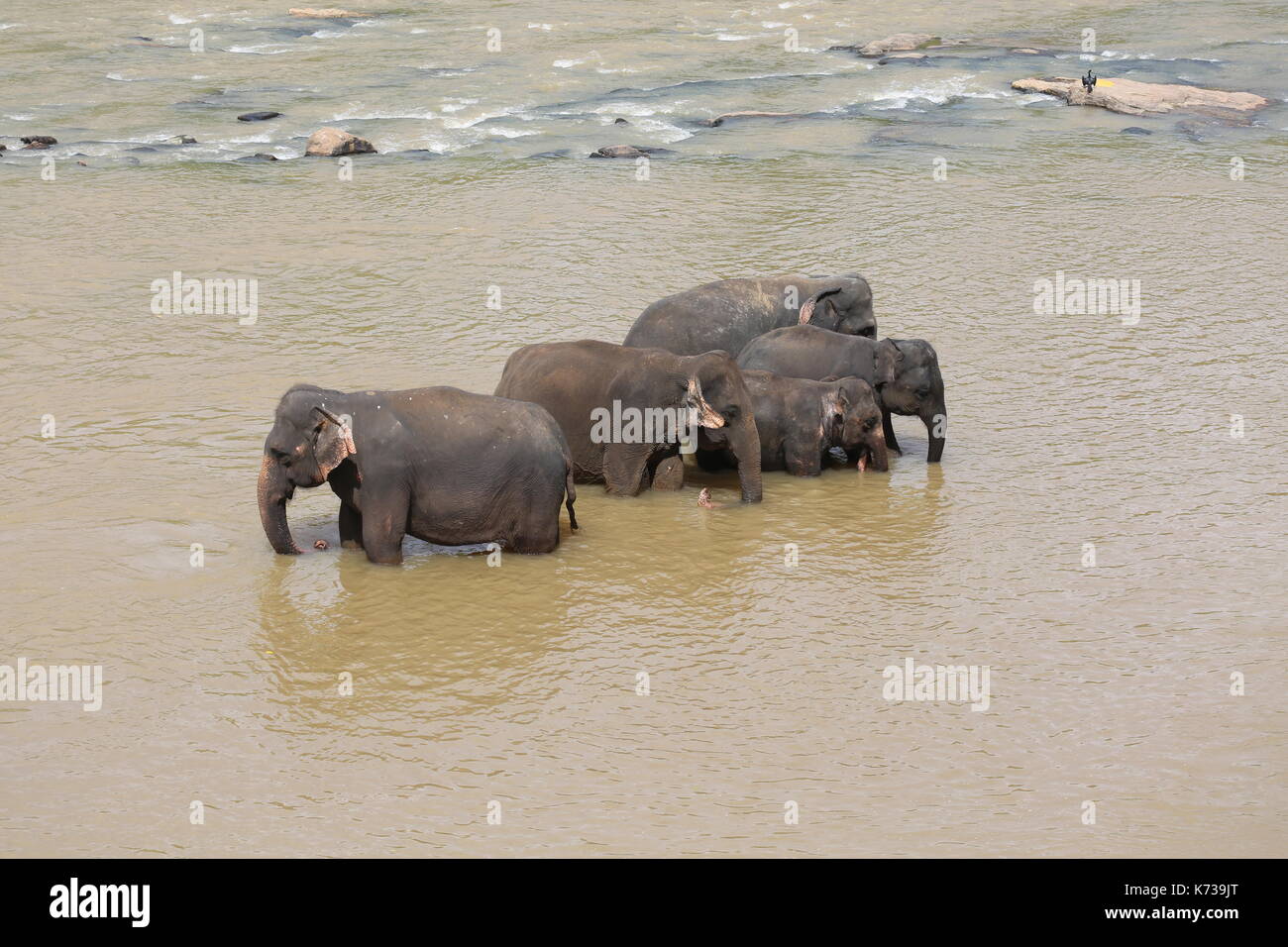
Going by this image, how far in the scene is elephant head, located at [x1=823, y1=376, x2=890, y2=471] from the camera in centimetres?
1259

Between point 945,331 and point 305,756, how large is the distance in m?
9.44

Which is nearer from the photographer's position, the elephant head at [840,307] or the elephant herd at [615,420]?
the elephant herd at [615,420]

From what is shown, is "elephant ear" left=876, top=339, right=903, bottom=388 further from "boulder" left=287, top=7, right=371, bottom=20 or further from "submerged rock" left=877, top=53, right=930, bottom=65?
"boulder" left=287, top=7, right=371, bottom=20

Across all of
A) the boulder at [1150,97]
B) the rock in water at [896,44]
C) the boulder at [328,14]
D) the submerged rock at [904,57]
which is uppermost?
the boulder at [328,14]

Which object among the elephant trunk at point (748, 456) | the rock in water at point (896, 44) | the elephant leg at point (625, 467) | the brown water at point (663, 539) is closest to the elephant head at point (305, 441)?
the brown water at point (663, 539)

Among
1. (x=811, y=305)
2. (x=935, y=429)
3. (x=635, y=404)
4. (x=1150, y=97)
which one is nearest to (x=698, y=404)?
(x=635, y=404)

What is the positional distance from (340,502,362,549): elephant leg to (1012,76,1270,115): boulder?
18722 millimetres

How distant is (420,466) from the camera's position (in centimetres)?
1067

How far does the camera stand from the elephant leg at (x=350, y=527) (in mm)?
11102

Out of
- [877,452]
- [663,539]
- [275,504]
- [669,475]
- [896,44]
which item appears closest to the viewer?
[275,504]

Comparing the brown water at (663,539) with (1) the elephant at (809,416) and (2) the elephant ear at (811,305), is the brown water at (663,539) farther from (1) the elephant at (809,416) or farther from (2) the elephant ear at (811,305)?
(2) the elephant ear at (811,305)

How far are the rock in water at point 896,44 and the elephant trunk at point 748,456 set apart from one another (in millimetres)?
21018

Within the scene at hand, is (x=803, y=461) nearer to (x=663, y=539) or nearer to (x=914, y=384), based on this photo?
(x=914, y=384)

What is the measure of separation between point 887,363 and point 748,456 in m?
1.63
